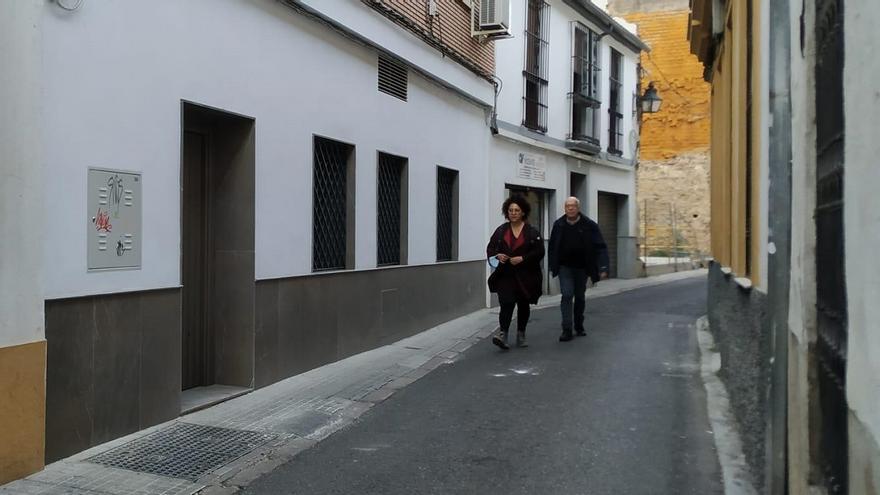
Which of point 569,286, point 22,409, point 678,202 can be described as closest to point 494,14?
point 569,286

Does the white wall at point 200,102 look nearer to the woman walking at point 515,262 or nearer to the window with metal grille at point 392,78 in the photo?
the window with metal grille at point 392,78

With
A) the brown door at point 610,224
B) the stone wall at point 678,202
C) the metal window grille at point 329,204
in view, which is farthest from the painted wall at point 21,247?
the stone wall at point 678,202

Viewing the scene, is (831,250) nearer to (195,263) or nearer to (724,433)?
(724,433)

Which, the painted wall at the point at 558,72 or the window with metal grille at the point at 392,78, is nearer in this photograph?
the window with metal grille at the point at 392,78

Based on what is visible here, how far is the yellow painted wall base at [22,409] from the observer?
409 centimetres

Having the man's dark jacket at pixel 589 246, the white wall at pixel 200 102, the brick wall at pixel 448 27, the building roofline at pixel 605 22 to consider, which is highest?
the building roofline at pixel 605 22

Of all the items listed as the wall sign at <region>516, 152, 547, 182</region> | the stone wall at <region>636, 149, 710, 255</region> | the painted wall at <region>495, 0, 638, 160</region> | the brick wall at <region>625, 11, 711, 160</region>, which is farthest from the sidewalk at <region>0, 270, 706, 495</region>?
the brick wall at <region>625, 11, 711, 160</region>

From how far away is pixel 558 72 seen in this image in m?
16.7

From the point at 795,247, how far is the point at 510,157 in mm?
11315

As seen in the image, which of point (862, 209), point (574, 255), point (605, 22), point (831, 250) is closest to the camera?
point (862, 209)

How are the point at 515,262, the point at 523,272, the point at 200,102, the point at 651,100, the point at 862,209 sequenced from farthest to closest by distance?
the point at 651,100, the point at 523,272, the point at 515,262, the point at 200,102, the point at 862,209

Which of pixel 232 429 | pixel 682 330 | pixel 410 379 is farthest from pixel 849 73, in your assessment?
pixel 682 330

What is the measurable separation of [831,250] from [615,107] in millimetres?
18650

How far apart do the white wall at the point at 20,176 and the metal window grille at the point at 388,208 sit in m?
4.94
